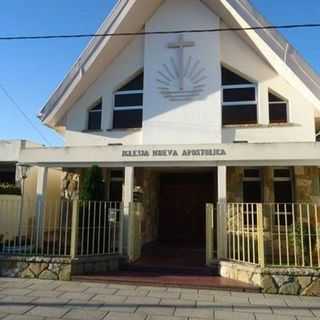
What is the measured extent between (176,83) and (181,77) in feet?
0.83

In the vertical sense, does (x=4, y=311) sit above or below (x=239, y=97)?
below

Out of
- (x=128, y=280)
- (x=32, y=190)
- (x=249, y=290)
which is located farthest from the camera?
(x=32, y=190)

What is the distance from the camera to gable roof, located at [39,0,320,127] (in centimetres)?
1081

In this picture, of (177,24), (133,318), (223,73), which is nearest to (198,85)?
(223,73)

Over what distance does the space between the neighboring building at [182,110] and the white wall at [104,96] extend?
4 centimetres

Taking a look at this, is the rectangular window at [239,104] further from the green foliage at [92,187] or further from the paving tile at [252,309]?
the paving tile at [252,309]

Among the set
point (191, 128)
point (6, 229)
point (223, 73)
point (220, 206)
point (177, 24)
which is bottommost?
point (6, 229)

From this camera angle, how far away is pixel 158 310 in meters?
5.79

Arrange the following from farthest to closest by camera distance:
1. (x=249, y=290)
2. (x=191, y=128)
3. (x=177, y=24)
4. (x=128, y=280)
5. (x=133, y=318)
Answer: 1. (x=177, y=24)
2. (x=191, y=128)
3. (x=128, y=280)
4. (x=249, y=290)
5. (x=133, y=318)

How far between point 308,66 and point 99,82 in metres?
6.83

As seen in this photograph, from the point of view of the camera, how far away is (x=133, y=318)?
5344 mm

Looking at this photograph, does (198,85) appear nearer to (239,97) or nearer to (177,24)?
(239,97)

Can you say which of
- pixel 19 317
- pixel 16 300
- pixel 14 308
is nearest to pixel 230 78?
pixel 16 300

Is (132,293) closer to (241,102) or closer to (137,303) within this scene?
(137,303)
